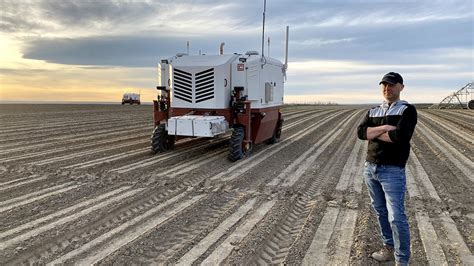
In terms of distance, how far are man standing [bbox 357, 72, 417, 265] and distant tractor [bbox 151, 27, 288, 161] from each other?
5809mm

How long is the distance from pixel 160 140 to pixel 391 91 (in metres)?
7.61

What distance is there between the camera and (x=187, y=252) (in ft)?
14.2

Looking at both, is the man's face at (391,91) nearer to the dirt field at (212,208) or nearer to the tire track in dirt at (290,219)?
the dirt field at (212,208)

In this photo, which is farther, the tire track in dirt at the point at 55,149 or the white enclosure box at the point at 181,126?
the tire track in dirt at the point at 55,149

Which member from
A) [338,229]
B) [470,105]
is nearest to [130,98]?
[470,105]

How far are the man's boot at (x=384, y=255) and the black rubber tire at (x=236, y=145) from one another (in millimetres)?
5752

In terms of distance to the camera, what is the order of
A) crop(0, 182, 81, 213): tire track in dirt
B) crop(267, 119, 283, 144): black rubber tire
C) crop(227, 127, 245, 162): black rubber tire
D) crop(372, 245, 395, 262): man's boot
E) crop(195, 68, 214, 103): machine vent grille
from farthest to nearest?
1. crop(267, 119, 283, 144): black rubber tire
2. crop(195, 68, 214, 103): machine vent grille
3. crop(227, 127, 245, 162): black rubber tire
4. crop(0, 182, 81, 213): tire track in dirt
5. crop(372, 245, 395, 262): man's boot

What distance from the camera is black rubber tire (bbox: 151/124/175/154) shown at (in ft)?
34.0

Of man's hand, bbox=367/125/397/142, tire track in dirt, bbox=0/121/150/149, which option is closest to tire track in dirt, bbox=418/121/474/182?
man's hand, bbox=367/125/397/142

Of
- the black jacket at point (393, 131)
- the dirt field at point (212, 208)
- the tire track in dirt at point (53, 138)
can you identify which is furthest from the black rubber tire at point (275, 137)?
the black jacket at point (393, 131)

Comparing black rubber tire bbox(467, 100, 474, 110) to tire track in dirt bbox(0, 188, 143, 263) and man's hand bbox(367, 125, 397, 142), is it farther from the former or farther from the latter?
man's hand bbox(367, 125, 397, 142)

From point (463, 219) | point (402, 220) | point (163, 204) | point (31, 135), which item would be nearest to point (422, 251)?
point (402, 220)

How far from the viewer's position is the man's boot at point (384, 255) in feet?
13.4

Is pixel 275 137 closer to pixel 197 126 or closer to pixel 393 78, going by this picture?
pixel 197 126
